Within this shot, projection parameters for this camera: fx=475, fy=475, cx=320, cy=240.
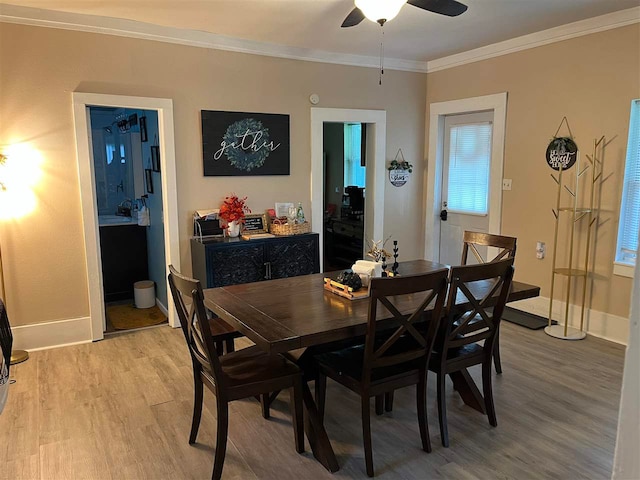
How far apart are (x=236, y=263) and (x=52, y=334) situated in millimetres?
1616

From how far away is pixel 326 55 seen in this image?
4898mm

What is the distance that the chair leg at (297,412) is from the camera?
7.94 ft

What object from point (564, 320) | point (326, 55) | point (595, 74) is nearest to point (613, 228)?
point (564, 320)

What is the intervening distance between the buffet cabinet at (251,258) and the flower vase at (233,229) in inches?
3.0

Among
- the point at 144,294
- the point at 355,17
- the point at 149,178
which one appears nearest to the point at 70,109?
the point at 149,178

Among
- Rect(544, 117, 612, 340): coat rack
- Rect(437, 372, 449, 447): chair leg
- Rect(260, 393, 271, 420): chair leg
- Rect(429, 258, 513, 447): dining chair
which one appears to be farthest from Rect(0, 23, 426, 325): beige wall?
Rect(437, 372, 449, 447): chair leg

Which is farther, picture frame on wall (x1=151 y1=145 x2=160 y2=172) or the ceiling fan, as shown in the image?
picture frame on wall (x1=151 y1=145 x2=160 y2=172)

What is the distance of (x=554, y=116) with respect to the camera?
14.2ft

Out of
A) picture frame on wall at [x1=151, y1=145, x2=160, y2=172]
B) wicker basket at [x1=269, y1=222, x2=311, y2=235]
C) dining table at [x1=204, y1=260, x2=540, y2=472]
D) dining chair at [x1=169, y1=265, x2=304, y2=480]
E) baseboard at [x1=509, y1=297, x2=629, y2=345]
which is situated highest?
picture frame on wall at [x1=151, y1=145, x2=160, y2=172]

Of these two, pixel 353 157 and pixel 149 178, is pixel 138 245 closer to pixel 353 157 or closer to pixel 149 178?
pixel 149 178

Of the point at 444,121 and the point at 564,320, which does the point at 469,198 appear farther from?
the point at 564,320

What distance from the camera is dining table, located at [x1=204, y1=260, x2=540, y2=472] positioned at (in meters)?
2.14

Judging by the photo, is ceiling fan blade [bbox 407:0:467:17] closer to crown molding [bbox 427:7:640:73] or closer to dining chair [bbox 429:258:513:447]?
dining chair [bbox 429:258:513:447]

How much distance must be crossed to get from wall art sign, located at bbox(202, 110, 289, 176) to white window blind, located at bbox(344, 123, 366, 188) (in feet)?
8.16
